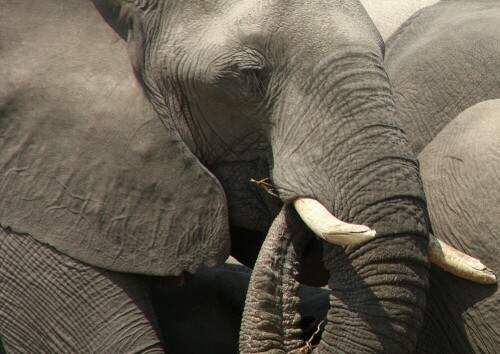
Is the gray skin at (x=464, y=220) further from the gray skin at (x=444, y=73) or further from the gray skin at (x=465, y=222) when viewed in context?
the gray skin at (x=444, y=73)

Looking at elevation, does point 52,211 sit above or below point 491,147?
below

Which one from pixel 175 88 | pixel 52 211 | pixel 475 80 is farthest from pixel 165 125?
pixel 475 80

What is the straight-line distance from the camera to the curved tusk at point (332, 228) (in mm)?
3828

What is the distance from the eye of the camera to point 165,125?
169 inches

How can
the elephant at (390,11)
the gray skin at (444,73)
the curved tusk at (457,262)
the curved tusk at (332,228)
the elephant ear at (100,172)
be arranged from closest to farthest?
the curved tusk at (332,228) < the curved tusk at (457,262) < the elephant ear at (100,172) < the gray skin at (444,73) < the elephant at (390,11)

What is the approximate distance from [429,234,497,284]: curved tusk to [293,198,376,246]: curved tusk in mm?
Answer: 274

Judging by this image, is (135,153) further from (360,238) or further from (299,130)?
(360,238)

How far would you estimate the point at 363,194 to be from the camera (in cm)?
396

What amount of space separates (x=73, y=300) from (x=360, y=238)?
0.87m

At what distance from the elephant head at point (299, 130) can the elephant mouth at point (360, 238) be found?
0.08 feet

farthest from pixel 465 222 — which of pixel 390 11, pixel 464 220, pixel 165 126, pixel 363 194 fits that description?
pixel 390 11

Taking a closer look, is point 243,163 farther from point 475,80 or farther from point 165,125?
point 475,80

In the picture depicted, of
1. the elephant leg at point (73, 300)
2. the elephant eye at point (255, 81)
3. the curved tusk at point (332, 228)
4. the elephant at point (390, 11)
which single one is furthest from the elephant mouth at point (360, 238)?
the elephant at point (390, 11)

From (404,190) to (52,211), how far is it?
95 centimetres
